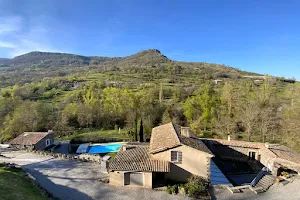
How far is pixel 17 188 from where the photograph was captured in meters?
16.9

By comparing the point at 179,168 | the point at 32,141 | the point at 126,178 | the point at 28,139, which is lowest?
the point at 126,178

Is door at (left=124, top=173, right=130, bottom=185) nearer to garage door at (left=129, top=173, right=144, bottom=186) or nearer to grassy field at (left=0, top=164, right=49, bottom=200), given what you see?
garage door at (left=129, top=173, right=144, bottom=186)

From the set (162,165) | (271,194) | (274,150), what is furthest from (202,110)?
(162,165)

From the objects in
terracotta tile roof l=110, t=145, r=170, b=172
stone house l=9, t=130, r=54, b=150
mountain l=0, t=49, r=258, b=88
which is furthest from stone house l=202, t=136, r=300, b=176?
mountain l=0, t=49, r=258, b=88

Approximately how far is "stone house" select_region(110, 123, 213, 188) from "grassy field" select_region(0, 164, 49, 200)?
20.4 ft

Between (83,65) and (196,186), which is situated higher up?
(83,65)

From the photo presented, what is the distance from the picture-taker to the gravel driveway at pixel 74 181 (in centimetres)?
1786

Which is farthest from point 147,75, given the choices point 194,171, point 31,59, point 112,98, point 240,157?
point 31,59

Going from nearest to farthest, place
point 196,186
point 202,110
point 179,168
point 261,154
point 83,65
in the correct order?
point 196,186
point 179,168
point 261,154
point 202,110
point 83,65

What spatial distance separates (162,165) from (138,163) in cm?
220

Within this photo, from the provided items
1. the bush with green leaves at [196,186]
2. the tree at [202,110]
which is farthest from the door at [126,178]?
the tree at [202,110]

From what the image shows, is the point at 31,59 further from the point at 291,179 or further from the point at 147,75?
the point at 291,179

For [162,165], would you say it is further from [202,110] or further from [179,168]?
[202,110]

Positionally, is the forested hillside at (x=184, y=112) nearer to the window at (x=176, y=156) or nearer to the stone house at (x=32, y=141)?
the stone house at (x=32, y=141)
